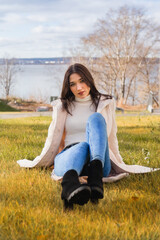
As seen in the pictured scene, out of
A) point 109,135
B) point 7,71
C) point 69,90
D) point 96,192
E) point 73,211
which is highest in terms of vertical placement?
point 69,90

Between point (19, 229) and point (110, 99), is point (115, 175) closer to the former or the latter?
point (110, 99)

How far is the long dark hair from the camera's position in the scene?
13.0 ft

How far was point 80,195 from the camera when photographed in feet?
8.91

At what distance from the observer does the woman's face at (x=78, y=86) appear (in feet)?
13.1

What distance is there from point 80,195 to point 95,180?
281 millimetres

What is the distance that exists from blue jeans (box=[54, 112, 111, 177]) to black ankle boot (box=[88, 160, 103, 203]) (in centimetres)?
9

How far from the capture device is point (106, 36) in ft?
94.1

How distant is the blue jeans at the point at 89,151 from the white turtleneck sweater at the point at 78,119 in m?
0.69

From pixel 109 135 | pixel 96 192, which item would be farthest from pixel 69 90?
pixel 96 192

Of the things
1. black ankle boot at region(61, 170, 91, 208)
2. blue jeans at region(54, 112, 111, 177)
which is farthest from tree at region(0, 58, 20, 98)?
black ankle boot at region(61, 170, 91, 208)

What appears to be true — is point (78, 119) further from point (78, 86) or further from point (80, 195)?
point (80, 195)

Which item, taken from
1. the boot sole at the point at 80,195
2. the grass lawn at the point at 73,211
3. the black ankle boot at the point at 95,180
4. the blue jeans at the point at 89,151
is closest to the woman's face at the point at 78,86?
the blue jeans at the point at 89,151

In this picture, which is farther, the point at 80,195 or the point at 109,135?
the point at 109,135

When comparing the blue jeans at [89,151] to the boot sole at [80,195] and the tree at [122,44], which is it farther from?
the tree at [122,44]
